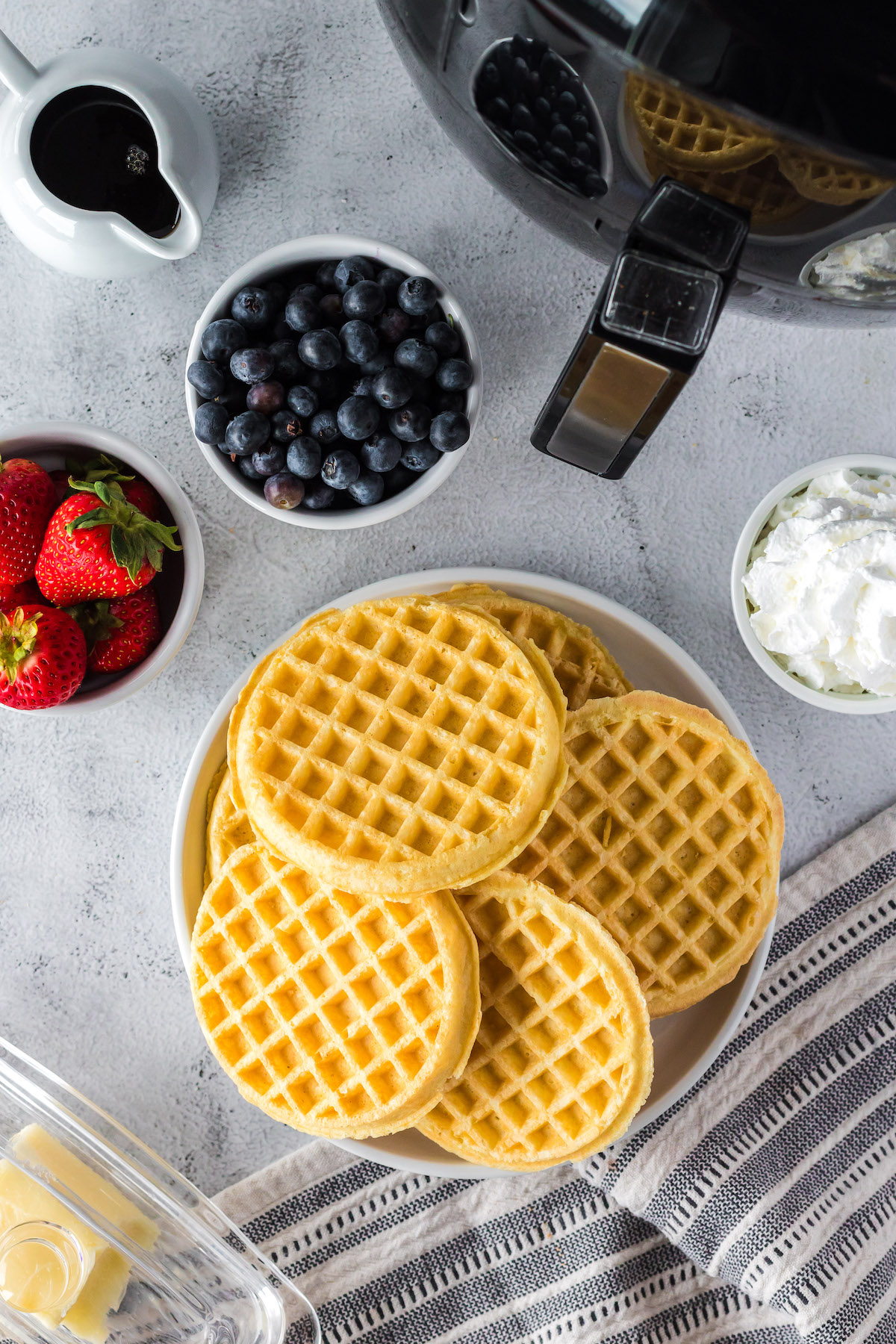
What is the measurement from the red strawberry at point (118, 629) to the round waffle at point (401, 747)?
20cm

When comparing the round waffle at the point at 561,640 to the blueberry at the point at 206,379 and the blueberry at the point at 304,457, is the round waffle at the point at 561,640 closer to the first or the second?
the blueberry at the point at 304,457

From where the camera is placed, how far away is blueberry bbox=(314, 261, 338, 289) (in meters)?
1.47

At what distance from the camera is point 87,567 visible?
1421mm

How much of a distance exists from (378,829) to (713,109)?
865mm

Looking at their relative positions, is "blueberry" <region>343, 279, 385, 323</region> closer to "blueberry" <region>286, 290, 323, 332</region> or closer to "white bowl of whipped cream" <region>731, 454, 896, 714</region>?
"blueberry" <region>286, 290, 323, 332</region>

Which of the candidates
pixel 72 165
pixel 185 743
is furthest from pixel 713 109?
pixel 185 743

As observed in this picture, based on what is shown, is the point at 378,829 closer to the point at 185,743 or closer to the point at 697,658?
the point at 185,743

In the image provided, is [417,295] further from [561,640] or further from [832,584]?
[832,584]

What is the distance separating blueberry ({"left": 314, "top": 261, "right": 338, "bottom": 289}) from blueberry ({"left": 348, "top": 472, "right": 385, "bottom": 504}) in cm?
27

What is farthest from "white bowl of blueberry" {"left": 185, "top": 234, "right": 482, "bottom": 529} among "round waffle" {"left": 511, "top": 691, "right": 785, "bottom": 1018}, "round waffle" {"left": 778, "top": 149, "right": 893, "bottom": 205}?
"round waffle" {"left": 778, "top": 149, "right": 893, "bottom": 205}

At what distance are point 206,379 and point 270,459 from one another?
134 mm

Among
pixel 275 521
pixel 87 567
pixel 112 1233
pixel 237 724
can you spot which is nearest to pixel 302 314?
pixel 275 521

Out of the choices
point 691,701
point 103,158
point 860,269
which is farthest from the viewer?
point 691,701

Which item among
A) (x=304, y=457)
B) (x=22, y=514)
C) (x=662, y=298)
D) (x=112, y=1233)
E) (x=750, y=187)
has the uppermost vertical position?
(x=750, y=187)
